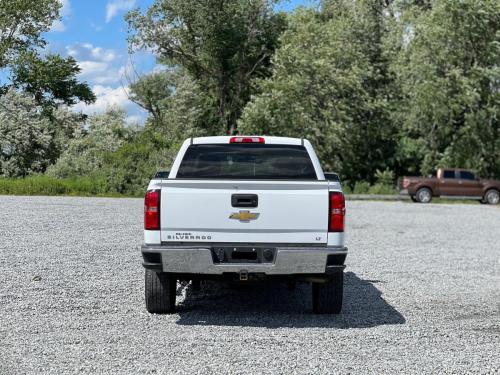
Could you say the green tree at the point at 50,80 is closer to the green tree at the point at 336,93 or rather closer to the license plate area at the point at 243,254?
the green tree at the point at 336,93

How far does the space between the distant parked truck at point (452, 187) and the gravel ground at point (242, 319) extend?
1986cm

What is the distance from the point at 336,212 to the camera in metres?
6.80

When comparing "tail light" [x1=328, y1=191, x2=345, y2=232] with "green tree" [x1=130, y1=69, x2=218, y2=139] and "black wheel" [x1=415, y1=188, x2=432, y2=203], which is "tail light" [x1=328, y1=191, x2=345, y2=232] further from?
"green tree" [x1=130, y1=69, x2=218, y2=139]

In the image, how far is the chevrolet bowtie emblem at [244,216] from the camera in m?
6.80

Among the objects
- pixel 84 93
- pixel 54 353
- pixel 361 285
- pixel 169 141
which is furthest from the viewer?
pixel 84 93

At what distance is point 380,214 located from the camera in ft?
80.3

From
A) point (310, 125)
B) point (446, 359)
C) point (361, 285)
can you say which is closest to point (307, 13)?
point (310, 125)

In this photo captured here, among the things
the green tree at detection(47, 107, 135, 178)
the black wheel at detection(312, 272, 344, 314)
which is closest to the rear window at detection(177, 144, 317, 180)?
the black wheel at detection(312, 272, 344, 314)

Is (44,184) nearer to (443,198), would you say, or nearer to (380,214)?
(380,214)

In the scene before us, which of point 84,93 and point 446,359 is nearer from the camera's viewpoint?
point 446,359

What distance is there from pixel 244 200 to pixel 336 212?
0.91m

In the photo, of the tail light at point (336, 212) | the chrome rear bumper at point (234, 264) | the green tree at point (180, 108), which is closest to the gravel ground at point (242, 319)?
the chrome rear bumper at point (234, 264)

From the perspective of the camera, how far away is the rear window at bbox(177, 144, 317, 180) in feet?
25.8

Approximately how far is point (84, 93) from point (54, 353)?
4860 cm
